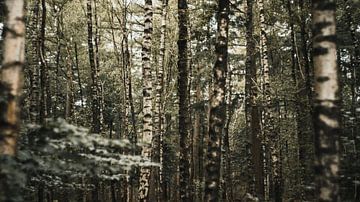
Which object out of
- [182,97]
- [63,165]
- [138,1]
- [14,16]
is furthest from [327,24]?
[138,1]

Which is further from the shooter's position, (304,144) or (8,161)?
(304,144)

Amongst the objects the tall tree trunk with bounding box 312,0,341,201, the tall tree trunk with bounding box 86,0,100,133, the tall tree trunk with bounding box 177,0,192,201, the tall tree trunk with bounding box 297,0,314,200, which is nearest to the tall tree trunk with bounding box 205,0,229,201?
the tall tree trunk with bounding box 177,0,192,201

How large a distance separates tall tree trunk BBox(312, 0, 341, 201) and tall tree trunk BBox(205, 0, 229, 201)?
3412 millimetres

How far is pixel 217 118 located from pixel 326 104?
366 centimetres

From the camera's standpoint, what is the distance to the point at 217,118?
875 cm

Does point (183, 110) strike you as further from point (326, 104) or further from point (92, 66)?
point (92, 66)

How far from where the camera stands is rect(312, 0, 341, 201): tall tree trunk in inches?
202

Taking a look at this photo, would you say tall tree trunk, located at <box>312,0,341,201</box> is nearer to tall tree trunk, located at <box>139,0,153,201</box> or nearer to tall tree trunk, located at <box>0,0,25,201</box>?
tall tree trunk, located at <box>0,0,25,201</box>

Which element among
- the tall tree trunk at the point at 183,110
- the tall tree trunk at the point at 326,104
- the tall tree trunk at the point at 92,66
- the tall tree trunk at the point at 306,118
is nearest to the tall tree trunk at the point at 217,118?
the tall tree trunk at the point at 183,110

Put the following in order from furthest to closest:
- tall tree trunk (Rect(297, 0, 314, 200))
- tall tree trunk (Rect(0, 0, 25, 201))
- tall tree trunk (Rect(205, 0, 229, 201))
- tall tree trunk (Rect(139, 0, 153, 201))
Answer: tall tree trunk (Rect(297, 0, 314, 200))
tall tree trunk (Rect(139, 0, 153, 201))
tall tree trunk (Rect(205, 0, 229, 201))
tall tree trunk (Rect(0, 0, 25, 201))

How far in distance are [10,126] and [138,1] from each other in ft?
68.7

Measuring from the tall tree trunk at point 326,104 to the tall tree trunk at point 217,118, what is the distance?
11.2 feet

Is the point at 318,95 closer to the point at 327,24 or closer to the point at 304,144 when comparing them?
the point at 327,24

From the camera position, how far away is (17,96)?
560cm
